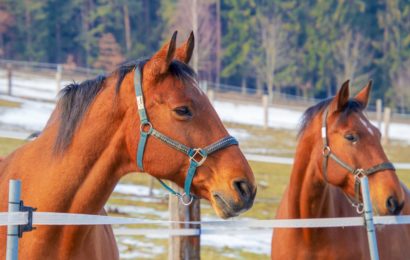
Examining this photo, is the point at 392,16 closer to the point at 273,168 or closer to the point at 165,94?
the point at 273,168

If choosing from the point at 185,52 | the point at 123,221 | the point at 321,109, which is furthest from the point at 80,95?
the point at 321,109

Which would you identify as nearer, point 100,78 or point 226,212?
point 226,212

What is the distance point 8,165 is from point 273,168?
14.7m

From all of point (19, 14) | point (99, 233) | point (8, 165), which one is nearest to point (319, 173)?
point (99, 233)

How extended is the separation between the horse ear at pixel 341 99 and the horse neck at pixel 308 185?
25 centimetres

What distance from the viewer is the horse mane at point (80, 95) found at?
150 inches

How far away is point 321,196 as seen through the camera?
600cm

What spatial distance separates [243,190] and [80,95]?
101cm

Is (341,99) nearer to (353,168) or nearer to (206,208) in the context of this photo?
(353,168)

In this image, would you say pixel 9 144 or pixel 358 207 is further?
pixel 9 144

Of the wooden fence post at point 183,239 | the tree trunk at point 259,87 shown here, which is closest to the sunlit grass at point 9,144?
the wooden fence post at point 183,239

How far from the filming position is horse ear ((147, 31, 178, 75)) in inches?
146

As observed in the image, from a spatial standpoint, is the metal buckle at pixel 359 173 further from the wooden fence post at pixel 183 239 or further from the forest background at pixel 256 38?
the forest background at pixel 256 38

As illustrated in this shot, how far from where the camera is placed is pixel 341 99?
592 centimetres
